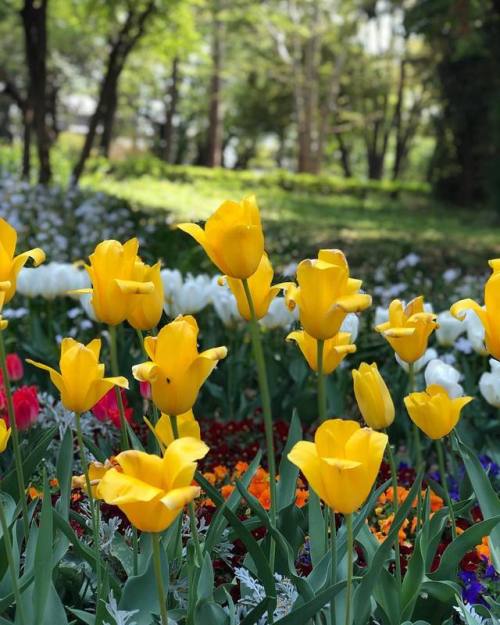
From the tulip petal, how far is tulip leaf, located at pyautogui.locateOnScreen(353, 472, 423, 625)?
429 mm

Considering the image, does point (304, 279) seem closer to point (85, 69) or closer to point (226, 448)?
point (226, 448)

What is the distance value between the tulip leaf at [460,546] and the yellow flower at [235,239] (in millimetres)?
613

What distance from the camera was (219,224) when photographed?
4.08ft

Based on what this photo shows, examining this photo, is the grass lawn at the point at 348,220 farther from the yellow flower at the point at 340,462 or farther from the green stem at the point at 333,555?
the yellow flower at the point at 340,462

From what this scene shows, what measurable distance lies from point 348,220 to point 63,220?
8506mm

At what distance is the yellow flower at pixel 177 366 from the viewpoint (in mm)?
1188

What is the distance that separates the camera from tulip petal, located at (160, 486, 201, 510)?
950 mm

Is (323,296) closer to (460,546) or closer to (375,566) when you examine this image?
(375,566)

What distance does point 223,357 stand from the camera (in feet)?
3.85

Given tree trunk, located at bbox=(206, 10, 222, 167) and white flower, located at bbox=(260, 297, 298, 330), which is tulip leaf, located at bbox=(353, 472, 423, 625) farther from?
tree trunk, located at bbox=(206, 10, 222, 167)

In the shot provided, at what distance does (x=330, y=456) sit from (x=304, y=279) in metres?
0.29

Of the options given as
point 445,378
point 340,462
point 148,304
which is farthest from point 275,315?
point 340,462

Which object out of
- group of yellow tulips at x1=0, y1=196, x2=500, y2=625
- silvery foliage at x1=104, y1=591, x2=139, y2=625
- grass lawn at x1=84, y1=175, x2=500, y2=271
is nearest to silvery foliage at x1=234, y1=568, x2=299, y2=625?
group of yellow tulips at x1=0, y1=196, x2=500, y2=625

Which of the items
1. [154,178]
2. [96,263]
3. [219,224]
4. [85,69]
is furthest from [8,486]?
[85,69]
